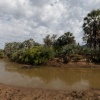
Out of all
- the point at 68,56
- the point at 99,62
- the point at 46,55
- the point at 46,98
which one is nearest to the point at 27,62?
the point at 46,55

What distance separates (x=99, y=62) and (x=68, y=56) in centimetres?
602

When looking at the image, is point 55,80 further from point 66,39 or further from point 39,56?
point 66,39

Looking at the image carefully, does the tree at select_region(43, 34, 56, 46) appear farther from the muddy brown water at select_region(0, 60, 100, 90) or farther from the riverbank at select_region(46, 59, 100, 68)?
the muddy brown water at select_region(0, 60, 100, 90)

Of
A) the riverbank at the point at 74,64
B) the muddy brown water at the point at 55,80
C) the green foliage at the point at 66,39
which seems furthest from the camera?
the green foliage at the point at 66,39

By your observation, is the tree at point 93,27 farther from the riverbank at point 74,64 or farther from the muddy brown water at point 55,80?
the muddy brown water at point 55,80

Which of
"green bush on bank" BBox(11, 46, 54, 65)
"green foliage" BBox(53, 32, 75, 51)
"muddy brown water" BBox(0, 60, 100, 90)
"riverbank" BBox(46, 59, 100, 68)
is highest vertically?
"green foliage" BBox(53, 32, 75, 51)

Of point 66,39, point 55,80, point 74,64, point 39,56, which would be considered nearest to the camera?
point 55,80

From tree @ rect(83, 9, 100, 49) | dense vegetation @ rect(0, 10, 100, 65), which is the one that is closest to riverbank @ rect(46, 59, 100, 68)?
dense vegetation @ rect(0, 10, 100, 65)

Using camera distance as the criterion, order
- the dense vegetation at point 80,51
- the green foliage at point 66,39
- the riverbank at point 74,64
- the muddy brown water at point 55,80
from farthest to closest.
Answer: the green foliage at point 66,39 < the dense vegetation at point 80,51 < the riverbank at point 74,64 < the muddy brown water at point 55,80

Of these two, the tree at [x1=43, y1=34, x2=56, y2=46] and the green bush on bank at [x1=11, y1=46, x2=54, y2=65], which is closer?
the green bush on bank at [x1=11, y1=46, x2=54, y2=65]

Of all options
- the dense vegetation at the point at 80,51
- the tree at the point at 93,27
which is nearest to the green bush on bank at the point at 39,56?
the dense vegetation at the point at 80,51

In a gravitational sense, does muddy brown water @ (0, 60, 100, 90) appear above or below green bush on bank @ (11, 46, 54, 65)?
below

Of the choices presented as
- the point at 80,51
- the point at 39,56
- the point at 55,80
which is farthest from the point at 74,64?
the point at 55,80

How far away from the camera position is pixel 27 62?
35.4m
